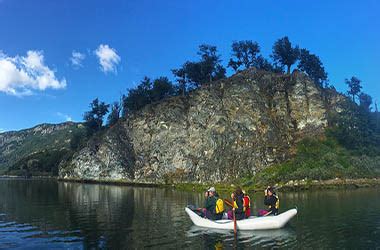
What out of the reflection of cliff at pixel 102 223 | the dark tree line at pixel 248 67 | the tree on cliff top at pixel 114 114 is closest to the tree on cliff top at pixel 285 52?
the dark tree line at pixel 248 67

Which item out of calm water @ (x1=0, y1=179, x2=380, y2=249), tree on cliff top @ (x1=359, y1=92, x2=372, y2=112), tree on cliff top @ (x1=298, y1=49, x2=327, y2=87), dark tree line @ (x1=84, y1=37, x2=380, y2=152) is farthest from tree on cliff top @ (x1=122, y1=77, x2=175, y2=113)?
calm water @ (x1=0, y1=179, x2=380, y2=249)

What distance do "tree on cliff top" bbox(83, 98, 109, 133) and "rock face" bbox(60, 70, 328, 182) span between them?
1224 inches

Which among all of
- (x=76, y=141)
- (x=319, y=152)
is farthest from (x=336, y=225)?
(x=76, y=141)

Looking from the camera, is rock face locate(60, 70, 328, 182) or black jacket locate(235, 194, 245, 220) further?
rock face locate(60, 70, 328, 182)

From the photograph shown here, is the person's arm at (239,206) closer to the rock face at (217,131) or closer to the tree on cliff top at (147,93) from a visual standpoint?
the rock face at (217,131)

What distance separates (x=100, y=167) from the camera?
397ft

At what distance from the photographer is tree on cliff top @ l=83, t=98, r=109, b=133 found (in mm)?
153000

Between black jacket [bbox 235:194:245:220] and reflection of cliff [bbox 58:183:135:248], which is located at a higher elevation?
black jacket [bbox 235:194:245:220]

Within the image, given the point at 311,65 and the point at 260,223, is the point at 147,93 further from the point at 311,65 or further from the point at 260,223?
the point at 260,223

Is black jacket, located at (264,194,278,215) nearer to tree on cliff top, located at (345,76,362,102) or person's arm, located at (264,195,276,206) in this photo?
person's arm, located at (264,195,276,206)

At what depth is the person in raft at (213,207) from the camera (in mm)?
31016

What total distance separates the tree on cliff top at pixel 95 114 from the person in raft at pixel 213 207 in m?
128

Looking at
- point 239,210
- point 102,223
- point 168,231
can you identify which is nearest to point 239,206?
point 239,210

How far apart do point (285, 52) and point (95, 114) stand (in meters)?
84.0
